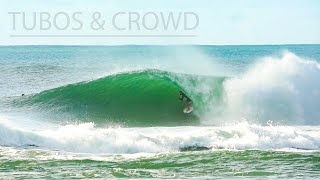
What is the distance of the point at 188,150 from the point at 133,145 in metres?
1.40

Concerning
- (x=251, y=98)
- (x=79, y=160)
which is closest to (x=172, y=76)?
(x=251, y=98)

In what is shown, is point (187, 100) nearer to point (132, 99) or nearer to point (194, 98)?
point (194, 98)

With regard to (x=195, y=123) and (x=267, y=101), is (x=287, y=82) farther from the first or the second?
(x=195, y=123)

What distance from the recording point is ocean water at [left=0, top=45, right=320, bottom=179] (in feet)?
50.2

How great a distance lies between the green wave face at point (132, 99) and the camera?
2494 centimetres

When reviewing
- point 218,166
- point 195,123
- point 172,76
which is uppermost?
point 172,76

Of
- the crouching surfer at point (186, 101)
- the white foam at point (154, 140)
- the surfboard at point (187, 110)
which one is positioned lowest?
the white foam at point (154, 140)

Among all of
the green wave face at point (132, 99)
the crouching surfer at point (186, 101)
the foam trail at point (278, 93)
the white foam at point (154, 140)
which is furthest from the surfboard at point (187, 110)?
the white foam at point (154, 140)

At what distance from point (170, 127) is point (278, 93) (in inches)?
215

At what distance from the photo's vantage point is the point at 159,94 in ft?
89.7

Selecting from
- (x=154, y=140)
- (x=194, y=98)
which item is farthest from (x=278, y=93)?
(x=154, y=140)

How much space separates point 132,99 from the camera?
89.5 ft

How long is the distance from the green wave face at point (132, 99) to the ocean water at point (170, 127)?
4cm

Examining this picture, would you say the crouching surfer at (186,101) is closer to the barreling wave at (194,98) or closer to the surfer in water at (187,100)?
the surfer in water at (187,100)
